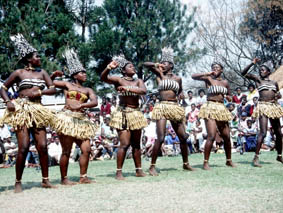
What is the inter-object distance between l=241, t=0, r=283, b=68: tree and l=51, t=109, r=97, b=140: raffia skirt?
74.6 feet

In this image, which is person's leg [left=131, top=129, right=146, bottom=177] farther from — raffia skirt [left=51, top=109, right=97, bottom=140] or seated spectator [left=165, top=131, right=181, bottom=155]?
seated spectator [left=165, top=131, right=181, bottom=155]

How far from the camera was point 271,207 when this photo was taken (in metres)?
4.12


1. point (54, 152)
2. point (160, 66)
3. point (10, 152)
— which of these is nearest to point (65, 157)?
point (160, 66)

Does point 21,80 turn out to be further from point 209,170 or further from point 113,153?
point 113,153

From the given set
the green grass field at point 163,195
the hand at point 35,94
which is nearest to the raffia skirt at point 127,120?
the green grass field at point 163,195

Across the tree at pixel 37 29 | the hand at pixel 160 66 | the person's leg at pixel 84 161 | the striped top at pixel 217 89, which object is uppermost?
the tree at pixel 37 29

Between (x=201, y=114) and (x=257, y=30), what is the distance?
2158 cm

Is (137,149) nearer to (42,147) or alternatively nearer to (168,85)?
(168,85)

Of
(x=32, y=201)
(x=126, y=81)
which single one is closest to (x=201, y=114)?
(x=126, y=81)

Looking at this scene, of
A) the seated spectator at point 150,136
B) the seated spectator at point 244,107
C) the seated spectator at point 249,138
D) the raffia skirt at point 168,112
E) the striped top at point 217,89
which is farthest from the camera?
the seated spectator at point 244,107

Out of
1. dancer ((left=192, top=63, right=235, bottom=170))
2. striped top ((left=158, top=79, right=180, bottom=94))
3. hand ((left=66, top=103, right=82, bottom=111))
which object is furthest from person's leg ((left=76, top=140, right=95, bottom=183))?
dancer ((left=192, top=63, right=235, bottom=170))

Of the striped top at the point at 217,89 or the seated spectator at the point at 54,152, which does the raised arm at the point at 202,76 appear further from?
the seated spectator at the point at 54,152

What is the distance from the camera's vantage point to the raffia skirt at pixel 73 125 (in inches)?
245

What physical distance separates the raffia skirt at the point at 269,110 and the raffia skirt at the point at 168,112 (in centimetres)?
191
